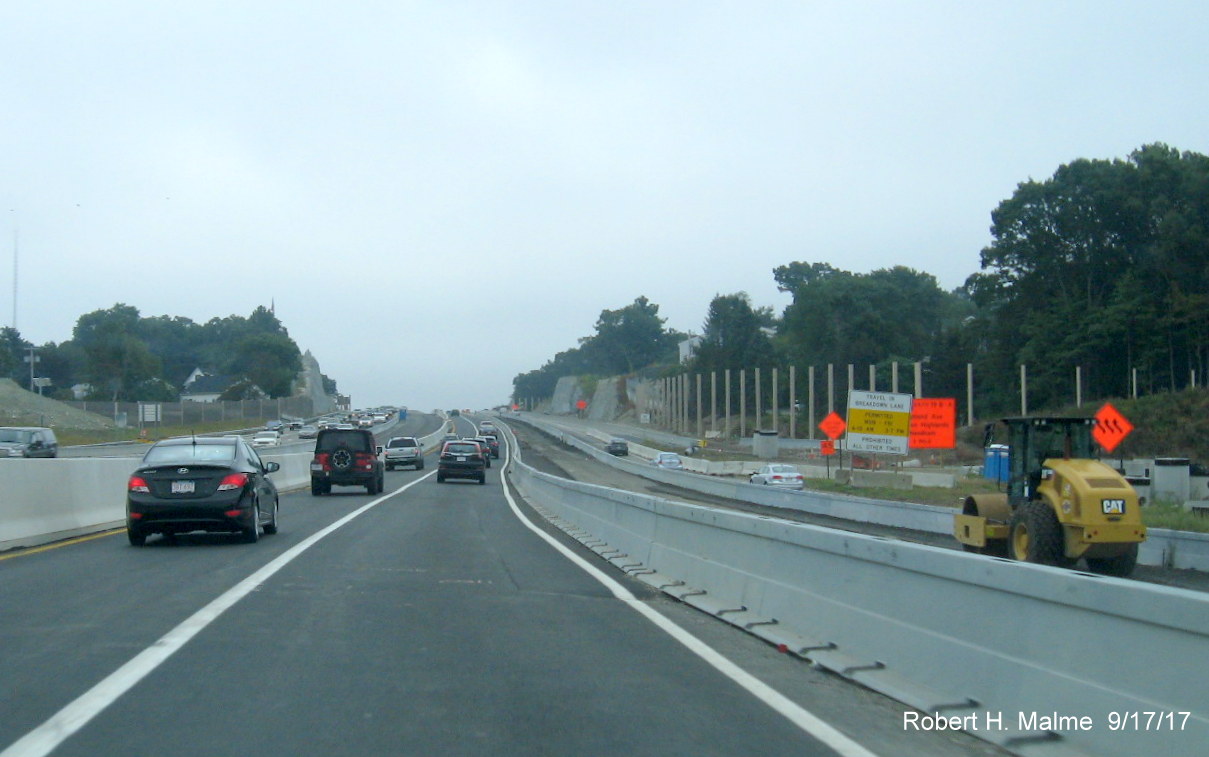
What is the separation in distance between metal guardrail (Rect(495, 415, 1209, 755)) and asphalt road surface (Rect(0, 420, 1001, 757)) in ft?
1.00

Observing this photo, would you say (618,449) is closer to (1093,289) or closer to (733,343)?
(1093,289)

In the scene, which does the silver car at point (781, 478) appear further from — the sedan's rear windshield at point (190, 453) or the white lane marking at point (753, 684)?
the white lane marking at point (753, 684)

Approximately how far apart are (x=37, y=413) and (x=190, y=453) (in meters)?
52.3

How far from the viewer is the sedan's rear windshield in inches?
677

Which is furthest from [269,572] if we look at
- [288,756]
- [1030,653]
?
[1030,653]

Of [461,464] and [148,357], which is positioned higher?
[148,357]

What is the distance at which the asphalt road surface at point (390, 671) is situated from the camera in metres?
6.43

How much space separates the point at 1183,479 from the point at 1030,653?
3181cm

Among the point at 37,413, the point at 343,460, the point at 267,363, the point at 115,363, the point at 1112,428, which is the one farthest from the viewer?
the point at 267,363

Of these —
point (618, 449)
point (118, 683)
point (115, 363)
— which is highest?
point (115, 363)

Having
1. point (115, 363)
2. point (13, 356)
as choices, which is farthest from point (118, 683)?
point (13, 356)

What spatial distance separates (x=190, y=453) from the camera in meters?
17.5

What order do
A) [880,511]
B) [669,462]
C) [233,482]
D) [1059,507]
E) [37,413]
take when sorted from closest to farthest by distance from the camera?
[1059,507] → [233,482] → [880,511] → [37,413] → [669,462]

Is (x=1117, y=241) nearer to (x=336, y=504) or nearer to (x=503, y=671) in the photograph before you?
(x=336, y=504)
